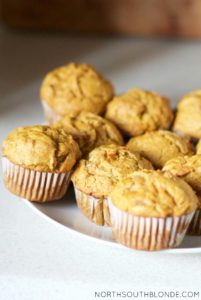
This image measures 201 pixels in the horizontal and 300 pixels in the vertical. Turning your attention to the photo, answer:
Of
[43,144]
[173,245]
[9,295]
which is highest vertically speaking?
[43,144]

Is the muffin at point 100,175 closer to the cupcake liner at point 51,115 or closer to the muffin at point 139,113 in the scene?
the muffin at point 139,113

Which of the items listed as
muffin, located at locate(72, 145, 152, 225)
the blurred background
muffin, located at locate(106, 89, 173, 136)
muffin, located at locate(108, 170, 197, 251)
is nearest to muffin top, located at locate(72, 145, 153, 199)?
muffin, located at locate(72, 145, 152, 225)

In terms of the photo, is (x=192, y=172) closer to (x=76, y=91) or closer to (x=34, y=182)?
(x=34, y=182)

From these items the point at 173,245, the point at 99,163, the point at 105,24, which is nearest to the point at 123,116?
the point at 99,163

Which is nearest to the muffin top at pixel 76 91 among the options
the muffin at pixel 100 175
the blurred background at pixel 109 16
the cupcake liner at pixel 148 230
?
the muffin at pixel 100 175

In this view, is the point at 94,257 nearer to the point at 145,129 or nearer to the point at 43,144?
the point at 43,144

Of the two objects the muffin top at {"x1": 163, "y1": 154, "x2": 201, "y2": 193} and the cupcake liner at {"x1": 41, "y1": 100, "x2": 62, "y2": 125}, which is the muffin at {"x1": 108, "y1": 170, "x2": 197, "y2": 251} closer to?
the muffin top at {"x1": 163, "y1": 154, "x2": 201, "y2": 193}
